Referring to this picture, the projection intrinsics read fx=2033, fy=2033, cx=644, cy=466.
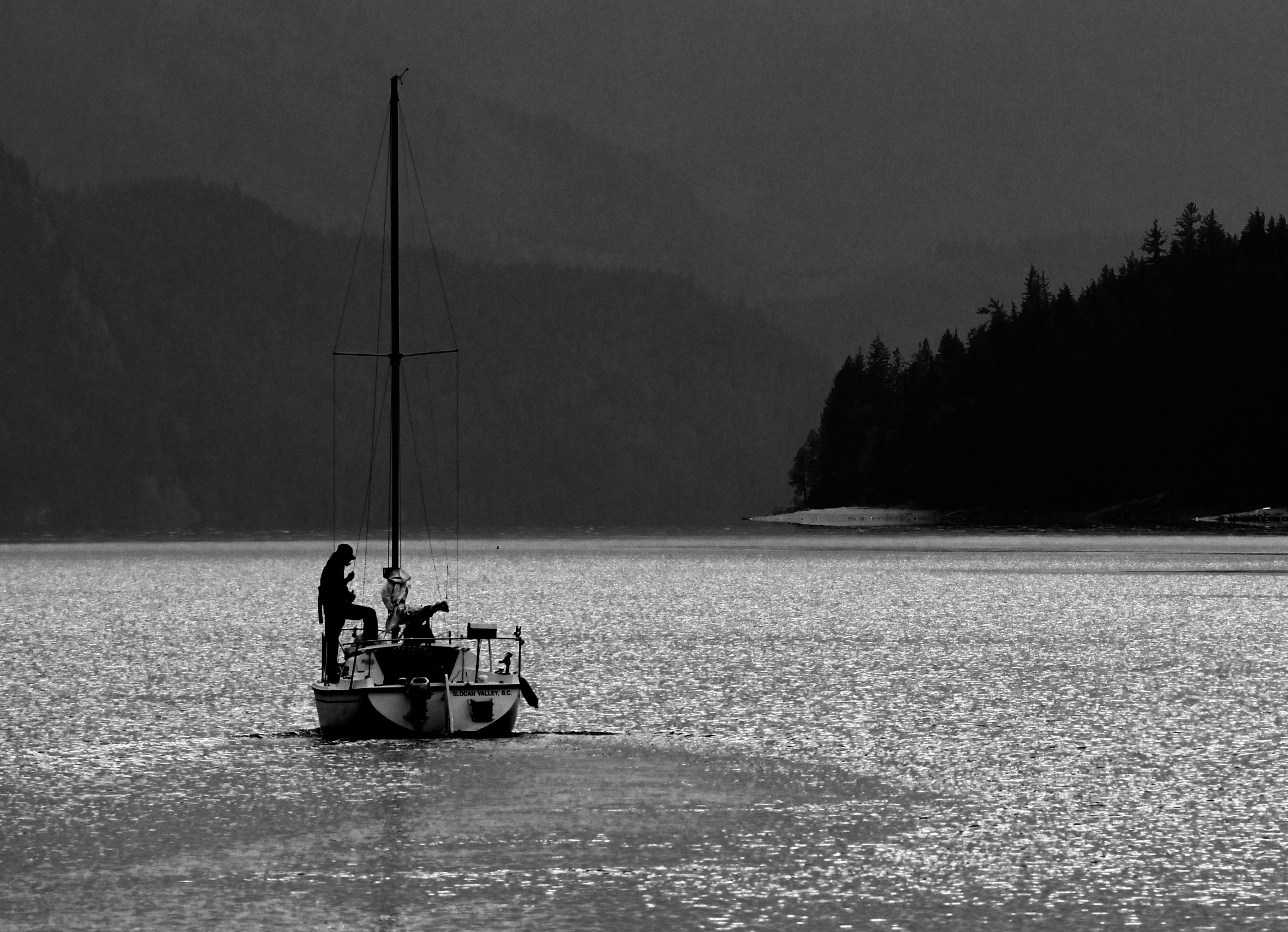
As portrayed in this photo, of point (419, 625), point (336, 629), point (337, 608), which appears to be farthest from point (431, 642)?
point (337, 608)

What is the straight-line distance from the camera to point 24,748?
4553 cm

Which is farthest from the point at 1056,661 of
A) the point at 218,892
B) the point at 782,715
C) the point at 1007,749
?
the point at 218,892

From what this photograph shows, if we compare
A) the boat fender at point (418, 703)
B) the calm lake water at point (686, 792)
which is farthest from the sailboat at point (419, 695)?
the calm lake water at point (686, 792)

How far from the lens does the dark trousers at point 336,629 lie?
50062 mm

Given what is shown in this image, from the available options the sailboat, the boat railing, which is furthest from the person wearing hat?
the sailboat

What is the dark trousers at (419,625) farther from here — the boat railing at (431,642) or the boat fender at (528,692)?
the boat fender at (528,692)

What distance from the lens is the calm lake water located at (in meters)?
27.7

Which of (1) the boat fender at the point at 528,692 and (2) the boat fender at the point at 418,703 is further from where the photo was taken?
(1) the boat fender at the point at 528,692

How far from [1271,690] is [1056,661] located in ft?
44.9

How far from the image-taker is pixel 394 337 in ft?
190

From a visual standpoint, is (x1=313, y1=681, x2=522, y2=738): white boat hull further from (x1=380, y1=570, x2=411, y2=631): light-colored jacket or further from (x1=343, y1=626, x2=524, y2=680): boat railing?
(x1=380, y1=570, x2=411, y2=631): light-colored jacket

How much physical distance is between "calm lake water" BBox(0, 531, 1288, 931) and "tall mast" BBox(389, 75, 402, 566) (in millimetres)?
5500

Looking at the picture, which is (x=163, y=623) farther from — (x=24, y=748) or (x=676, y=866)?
(x=676, y=866)

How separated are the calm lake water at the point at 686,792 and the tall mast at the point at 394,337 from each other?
18.0ft
